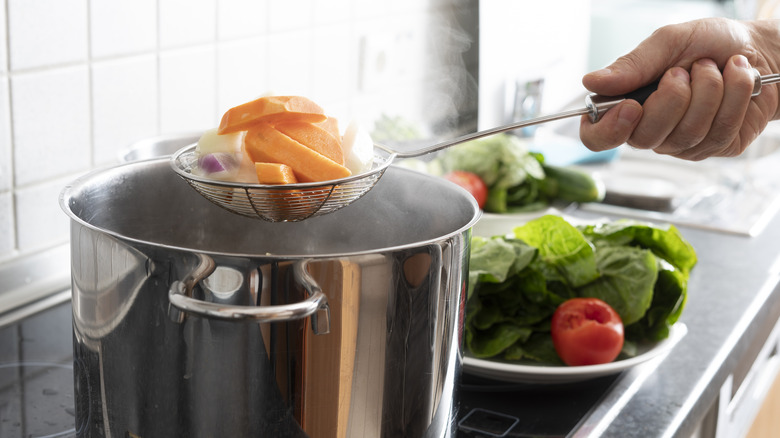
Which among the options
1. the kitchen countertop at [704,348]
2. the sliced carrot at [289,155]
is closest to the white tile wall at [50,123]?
the kitchen countertop at [704,348]

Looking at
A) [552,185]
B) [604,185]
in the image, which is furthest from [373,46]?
[604,185]

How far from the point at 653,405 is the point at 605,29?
1573 mm

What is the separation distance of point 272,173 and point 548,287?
1.30 ft

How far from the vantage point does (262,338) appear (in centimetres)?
52

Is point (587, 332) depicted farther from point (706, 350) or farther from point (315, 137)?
point (315, 137)

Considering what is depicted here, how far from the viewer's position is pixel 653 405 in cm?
84

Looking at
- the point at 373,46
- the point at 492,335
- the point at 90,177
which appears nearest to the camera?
the point at 90,177

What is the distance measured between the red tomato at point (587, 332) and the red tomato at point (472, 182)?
1.77 feet

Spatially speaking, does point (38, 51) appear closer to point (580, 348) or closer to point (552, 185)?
point (580, 348)

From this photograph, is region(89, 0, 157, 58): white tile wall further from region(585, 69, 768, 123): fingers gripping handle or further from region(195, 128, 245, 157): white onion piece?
region(585, 69, 768, 123): fingers gripping handle

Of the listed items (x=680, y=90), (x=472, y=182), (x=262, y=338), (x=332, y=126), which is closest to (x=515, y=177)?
Result: (x=472, y=182)

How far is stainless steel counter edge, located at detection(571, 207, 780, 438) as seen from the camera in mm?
819

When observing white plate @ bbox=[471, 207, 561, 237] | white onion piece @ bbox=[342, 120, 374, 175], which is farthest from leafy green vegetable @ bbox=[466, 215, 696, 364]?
white plate @ bbox=[471, 207, 561, 237]

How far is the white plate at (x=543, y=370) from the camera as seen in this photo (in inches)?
32.7
